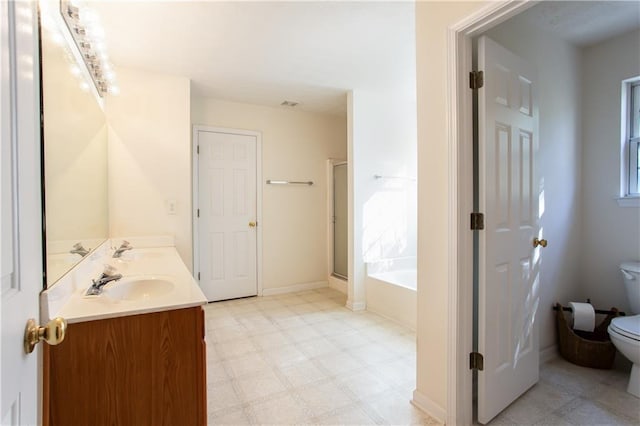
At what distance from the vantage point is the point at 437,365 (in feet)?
5.52

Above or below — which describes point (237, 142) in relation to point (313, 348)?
above

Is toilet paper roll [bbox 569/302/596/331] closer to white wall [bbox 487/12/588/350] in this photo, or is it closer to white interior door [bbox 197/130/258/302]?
white wall [bbox 487/12/588/350]

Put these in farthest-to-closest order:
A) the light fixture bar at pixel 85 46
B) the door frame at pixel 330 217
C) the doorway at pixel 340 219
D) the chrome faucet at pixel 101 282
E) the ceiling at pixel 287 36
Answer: the door frame at pixel 330 217 → the doorway at pixel 340 219 → the ceiling at pixel 287 36 → the light fixture bar at pixel 85 46 → the chrome faucet at pixel 101 282

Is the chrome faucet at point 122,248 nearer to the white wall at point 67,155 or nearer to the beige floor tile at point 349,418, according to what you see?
the white wall at point 67,155

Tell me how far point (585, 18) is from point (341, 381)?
2.87 metres

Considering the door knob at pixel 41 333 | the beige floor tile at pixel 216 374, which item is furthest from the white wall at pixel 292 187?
the door knob at pixel 41 333

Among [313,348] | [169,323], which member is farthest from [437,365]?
[169,323]

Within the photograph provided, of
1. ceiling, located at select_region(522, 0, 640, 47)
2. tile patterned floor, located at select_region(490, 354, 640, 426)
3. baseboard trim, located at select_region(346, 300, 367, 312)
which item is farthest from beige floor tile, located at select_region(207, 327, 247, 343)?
ceiling, located at select_region(522, 0, 640, 47)

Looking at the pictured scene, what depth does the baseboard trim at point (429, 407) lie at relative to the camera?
5.44 feet

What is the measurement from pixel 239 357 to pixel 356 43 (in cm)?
255

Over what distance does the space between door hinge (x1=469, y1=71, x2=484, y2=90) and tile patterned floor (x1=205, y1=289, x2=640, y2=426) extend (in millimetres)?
1711

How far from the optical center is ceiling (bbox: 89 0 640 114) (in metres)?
2.03

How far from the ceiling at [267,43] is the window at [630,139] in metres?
A: 1.60

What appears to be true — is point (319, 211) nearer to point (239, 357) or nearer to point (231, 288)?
point (231, 288)
